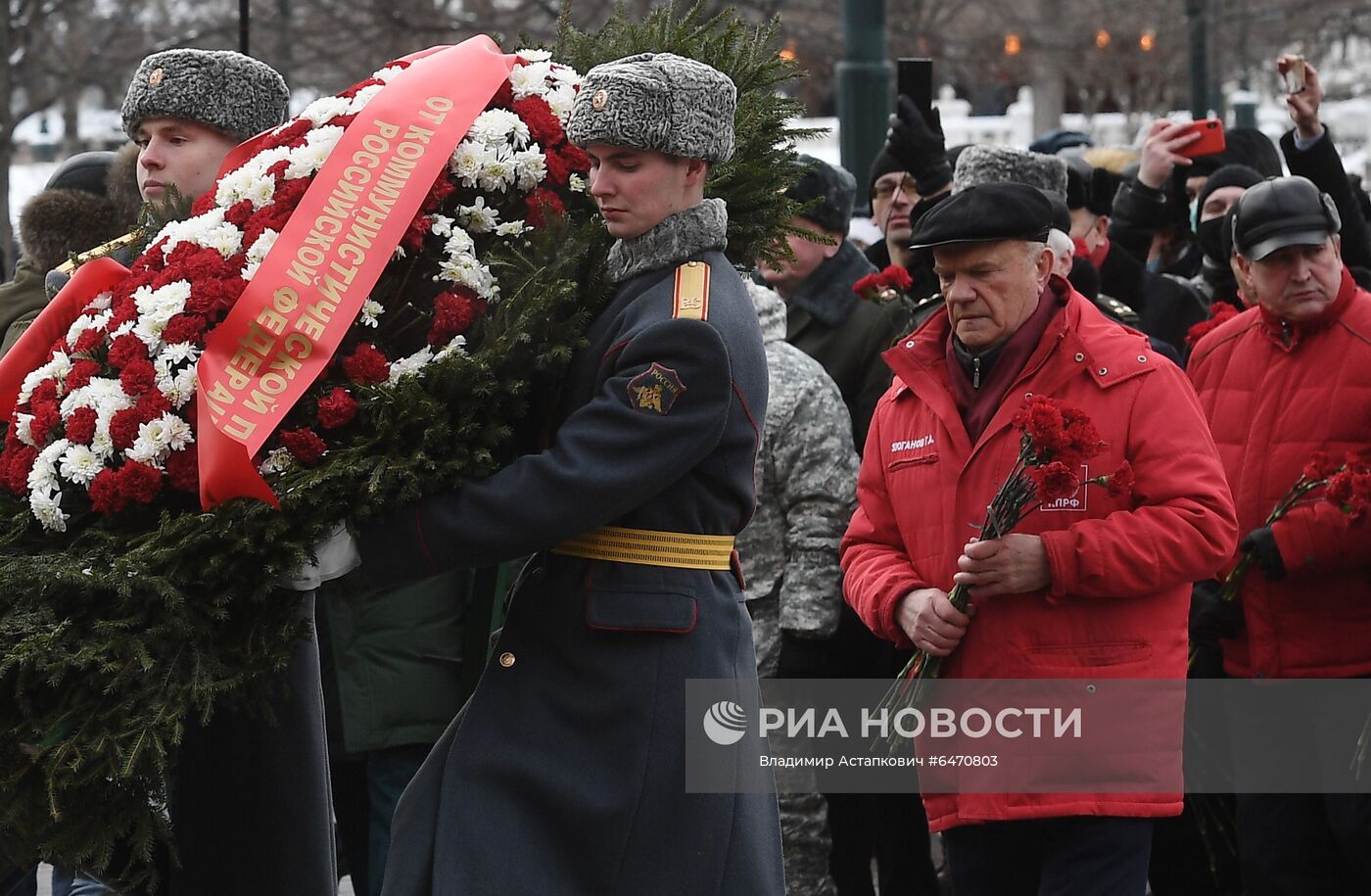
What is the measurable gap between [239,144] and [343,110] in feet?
1.35

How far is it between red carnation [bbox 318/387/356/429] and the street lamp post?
6374mm

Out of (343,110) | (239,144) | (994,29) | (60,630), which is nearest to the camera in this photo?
(60,630)

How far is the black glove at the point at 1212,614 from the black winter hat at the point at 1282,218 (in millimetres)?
936

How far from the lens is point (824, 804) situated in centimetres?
633

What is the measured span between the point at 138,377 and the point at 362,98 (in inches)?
32.7

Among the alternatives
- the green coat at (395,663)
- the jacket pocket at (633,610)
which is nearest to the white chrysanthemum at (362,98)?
the jacket pocket at (633,610)

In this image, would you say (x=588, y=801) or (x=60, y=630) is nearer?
(x=60, y=630)

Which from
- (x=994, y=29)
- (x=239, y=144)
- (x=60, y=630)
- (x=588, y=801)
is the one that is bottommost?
(x=994, y=29)

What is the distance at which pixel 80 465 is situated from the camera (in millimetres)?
4016

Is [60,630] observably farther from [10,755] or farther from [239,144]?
[239,144]

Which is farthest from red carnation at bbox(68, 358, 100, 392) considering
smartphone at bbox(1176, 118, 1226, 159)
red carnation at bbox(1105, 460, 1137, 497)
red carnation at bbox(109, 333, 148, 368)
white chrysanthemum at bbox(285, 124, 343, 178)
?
smartphone at bbox(1176, 118, 1226, 159)

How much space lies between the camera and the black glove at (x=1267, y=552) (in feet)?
18.4

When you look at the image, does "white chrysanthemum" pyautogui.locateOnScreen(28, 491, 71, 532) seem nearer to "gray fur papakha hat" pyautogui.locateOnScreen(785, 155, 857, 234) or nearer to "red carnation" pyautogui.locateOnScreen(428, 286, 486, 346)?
"red carnation" pyautogui.locateOnScreen(428, 286, 486, 346)

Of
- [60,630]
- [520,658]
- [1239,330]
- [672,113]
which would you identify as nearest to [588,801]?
[520,658]
